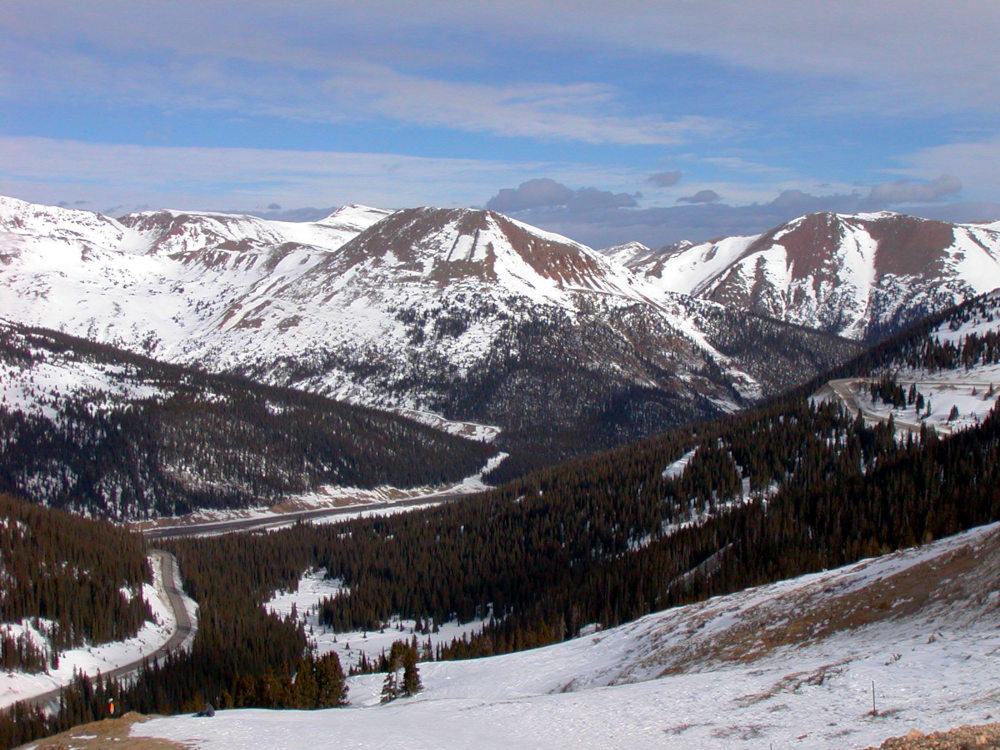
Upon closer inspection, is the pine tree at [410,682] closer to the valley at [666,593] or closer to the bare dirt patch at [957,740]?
the valley at [666,593]

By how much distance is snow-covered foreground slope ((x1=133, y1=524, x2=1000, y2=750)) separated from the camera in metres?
38.2

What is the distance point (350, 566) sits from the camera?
542ft

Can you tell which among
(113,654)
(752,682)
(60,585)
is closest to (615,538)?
(113,654)

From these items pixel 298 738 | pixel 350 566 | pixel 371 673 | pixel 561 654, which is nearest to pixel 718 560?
pixel 561 654

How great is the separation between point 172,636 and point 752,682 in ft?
352

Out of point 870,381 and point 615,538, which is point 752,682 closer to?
point 615,538

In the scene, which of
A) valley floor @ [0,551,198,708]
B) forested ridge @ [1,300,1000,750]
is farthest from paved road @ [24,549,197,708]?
forested ridge @ [1,300,1000,750]

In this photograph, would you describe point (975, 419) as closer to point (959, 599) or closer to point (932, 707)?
point (959, 599)

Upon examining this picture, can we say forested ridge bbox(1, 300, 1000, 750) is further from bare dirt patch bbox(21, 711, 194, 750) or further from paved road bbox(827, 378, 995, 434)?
bare dirt patch bbox(21, 711, 194, 750)

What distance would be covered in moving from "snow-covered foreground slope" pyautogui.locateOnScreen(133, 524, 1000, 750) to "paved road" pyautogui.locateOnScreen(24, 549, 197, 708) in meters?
51.5

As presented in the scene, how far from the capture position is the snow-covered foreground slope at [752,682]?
38.2 metres

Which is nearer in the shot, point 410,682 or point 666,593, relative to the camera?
point 410,682

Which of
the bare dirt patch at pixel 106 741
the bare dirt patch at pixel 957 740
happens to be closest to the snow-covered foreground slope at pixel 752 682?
the bare dirt patch at pixel 106 741

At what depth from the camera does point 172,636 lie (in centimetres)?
12900
